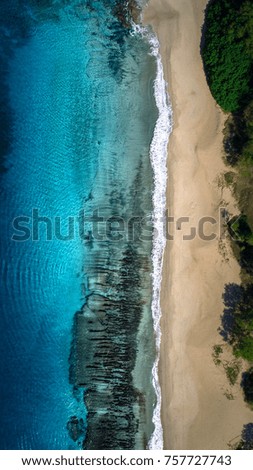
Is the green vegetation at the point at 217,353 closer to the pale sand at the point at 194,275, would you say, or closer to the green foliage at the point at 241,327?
the pale sand at the point at 194,275

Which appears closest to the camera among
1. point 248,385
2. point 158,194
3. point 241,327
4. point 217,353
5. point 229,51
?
point 229,51

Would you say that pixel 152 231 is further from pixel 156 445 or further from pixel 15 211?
pixel 156 445

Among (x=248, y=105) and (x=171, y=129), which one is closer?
(x=248, y=105)

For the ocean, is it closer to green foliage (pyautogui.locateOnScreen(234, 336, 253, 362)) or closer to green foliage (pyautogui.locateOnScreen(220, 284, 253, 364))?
green foliage (pyautogui.locateOnScreen(220, 284, 253, 364))

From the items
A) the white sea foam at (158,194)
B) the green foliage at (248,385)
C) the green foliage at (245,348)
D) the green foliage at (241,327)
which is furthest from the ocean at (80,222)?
the green foliage at (248,385)

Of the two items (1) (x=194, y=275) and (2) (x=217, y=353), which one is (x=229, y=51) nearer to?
(1) (x=194, y=275)

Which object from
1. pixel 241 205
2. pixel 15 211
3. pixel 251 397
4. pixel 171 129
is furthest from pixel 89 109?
pixel 251 397

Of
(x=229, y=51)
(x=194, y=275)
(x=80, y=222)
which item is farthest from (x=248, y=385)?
(x=229, y=51)
